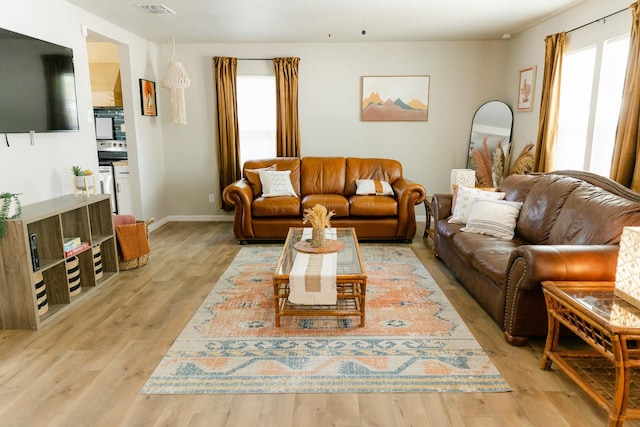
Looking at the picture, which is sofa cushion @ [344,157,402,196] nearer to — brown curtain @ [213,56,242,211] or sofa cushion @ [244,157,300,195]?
sofa cushion @ [244,157,300,195]

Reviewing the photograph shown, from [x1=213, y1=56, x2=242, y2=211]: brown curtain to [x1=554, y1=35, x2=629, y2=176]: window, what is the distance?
3.93m

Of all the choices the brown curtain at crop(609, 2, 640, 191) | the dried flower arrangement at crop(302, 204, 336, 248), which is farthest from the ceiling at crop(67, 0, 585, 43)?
the dried flower arrangement at crop(302, 204, 336, 248)

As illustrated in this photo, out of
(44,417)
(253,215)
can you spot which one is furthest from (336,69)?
(44,417)

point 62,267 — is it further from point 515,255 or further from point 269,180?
point 515,255

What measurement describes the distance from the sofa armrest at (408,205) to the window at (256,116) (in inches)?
85.1

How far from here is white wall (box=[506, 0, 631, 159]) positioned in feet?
11.8

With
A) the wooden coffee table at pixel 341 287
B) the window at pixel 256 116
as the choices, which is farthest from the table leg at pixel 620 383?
the window at pixel 256 116

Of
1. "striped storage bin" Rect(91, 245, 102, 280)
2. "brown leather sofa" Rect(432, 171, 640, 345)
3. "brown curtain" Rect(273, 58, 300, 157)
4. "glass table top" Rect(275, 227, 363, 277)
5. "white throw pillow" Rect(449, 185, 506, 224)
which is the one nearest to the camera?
"brown leather sofa" Rect(432, 171, 640, 345)

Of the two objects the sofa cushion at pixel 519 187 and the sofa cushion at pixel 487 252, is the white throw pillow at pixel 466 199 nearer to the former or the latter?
the sofa cushion at pixel 519 187

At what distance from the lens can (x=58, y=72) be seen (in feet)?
11.9

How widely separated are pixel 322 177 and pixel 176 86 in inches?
82.7

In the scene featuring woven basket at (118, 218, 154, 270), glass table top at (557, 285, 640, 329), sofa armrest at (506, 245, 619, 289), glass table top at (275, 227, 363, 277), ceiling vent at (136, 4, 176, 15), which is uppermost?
ceiling vent at (136, 4, 176, 15)

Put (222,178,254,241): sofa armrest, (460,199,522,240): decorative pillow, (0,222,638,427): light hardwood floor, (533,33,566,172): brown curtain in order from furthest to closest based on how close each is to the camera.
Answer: (222,178,254,241): sofa armrest
(533,33,566,172): brown curtain
(460,199,522,240): decorative pillow
(0,222,638,427): light hardwood floor

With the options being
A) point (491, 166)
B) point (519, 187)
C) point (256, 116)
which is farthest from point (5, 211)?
point (491, 166)
